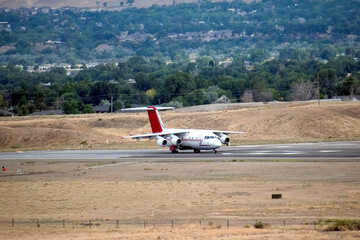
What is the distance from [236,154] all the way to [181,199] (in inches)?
1037

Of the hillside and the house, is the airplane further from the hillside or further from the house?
the house

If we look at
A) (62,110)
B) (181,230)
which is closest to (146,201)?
(181,230)

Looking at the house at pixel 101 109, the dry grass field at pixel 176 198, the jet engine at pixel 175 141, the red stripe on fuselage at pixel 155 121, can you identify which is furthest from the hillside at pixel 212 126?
the house at pixel 101 109

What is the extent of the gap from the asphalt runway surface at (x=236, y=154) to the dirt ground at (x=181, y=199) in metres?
4.66

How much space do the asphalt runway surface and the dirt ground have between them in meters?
4.66

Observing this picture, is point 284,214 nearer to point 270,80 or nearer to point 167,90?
point 167,90

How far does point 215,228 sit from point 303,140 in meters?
53.3

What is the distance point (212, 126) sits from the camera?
102 meters

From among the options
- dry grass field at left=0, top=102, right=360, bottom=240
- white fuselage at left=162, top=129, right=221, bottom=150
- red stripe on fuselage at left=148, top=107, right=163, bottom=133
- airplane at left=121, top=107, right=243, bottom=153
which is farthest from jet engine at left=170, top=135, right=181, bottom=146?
dry grass field at left=0, top=102, right=360, bottom=240

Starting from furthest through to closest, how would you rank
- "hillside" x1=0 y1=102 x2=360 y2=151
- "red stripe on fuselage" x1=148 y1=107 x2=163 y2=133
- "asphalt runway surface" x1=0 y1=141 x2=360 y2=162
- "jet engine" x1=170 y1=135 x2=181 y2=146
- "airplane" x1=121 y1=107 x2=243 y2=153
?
"hillside" x1=0 y1=102 x2=360 y2=151, "red stripe on fuselage" x1=148 y1=107 x2=163 y2=133, "jet engine" x1=170 y1=135 x2=181 y2=146, "airplane" x1=121 y1=107 x2=243 y2=153, "asphalt runway surface" x1=0 y1=141 x2=360 y2=162

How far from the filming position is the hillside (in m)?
89.8

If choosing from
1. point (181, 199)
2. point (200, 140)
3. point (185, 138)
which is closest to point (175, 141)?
point (185, 138)

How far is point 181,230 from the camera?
107 ft

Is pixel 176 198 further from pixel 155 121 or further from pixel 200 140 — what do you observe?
pixel 155 121
